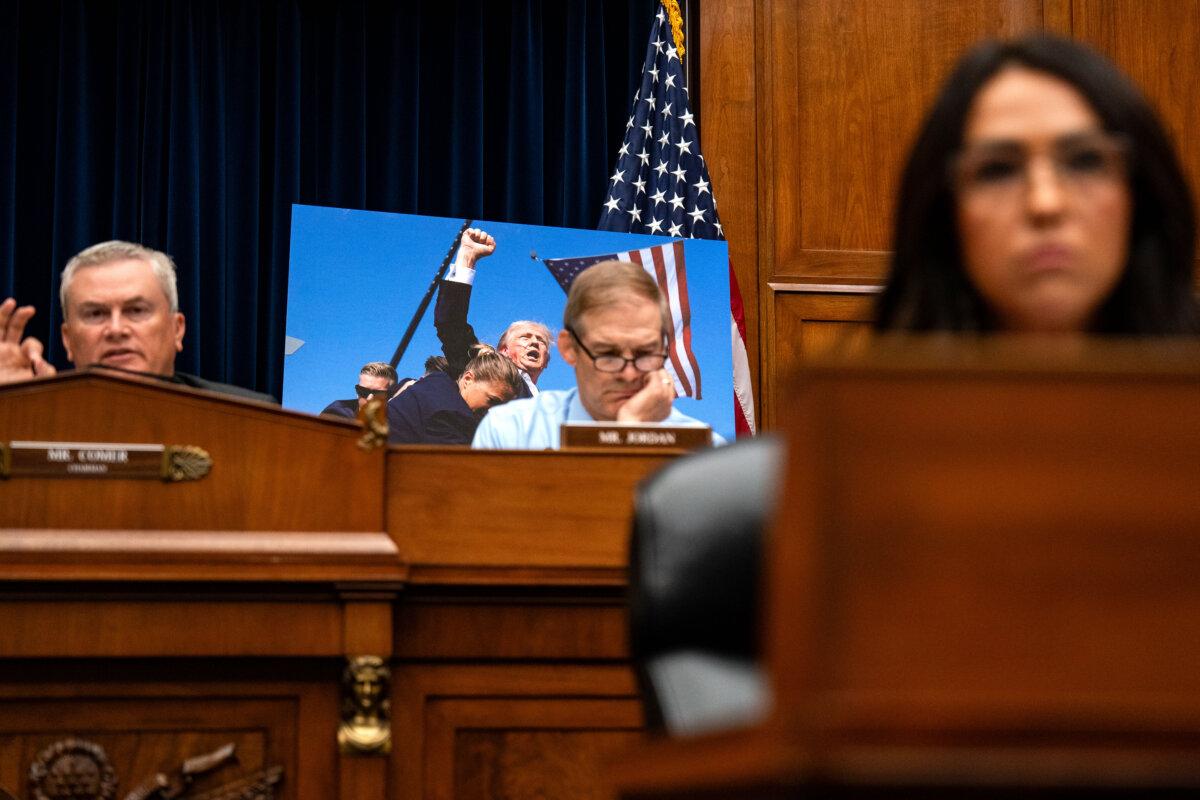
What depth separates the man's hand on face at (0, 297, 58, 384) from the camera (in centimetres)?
328

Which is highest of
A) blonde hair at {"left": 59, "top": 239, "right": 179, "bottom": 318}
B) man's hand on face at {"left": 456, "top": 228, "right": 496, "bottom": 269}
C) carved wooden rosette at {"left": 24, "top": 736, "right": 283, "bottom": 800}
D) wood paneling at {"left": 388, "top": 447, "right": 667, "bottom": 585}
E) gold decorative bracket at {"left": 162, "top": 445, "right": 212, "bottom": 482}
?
man's hand on face at {"left": 456, "top": 228, "right": 496, "bottom": 269}

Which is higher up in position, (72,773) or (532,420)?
(532,420)

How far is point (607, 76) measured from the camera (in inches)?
220

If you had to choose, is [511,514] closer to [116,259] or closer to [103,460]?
[103,460]

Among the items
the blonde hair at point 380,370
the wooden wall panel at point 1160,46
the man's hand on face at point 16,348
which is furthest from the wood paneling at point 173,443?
the wooden wall panel at point 1160,46

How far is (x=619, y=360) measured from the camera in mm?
3900

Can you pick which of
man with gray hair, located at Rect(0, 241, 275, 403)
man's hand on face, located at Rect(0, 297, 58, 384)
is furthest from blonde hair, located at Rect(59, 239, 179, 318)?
man's hand on face, located at Rect(0, 297, 58, 384)

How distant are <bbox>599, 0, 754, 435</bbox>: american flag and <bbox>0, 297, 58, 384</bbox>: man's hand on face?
2260 millimetres

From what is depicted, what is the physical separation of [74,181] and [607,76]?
1887 millimetres

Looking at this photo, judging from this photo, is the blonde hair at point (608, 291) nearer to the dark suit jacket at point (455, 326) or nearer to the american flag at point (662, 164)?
the dark suit jacket at point (455, 326)

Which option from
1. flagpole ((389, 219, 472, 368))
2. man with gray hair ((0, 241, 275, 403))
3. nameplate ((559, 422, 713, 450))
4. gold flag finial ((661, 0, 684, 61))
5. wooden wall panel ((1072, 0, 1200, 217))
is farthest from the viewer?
wooden wall panel ((1072, 0, 1200, 217))

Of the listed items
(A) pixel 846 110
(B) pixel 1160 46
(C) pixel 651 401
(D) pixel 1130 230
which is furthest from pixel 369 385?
(D) pixel 1130 230

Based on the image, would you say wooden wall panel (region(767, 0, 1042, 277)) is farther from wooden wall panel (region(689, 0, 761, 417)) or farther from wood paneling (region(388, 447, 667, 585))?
wood paneling (region(388, 447, 667, 585))

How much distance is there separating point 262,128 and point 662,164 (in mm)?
1400
